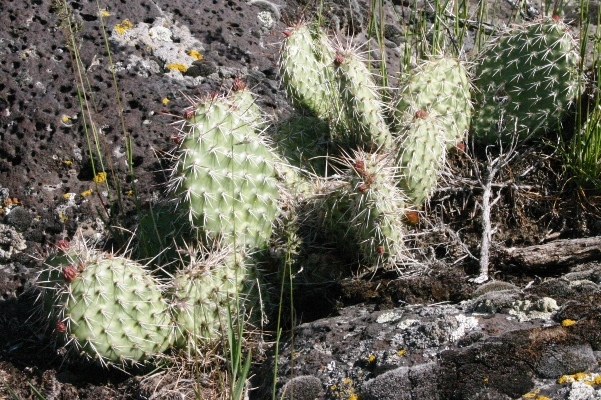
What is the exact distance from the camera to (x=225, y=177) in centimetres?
289

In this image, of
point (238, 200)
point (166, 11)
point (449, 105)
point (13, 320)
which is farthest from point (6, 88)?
point (449, 105)

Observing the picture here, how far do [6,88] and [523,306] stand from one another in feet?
8.94

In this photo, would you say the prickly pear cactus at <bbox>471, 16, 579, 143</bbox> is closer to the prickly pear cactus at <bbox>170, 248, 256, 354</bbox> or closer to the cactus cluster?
the cactus cluster

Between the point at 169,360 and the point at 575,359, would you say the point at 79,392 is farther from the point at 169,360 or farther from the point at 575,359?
the point at 575,359

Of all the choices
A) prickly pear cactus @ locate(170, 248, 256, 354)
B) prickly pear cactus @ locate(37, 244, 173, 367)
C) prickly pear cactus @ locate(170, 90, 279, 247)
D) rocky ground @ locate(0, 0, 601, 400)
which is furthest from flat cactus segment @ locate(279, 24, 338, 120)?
prickly pear cactus @ locate(37, 244, 173, 367)

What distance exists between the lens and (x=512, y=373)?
216cm

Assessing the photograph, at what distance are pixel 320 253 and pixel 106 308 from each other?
919 mm

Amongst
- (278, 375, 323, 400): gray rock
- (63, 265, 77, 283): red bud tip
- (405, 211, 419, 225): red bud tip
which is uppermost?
(63, 265, 77, 283): red bud tip

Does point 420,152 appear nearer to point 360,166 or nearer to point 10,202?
point 360,166

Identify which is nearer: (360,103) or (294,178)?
(360,103)

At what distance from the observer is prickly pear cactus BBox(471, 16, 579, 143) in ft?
11.0

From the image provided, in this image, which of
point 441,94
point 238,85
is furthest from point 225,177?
point 441,94

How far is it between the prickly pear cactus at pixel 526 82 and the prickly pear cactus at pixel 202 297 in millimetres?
1438

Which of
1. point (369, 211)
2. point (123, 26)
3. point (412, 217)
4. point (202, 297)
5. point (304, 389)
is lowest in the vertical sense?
point (304, 389)
